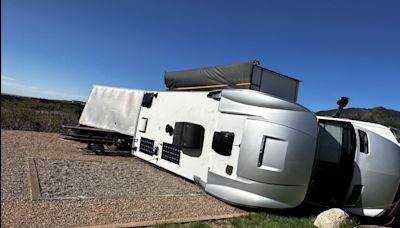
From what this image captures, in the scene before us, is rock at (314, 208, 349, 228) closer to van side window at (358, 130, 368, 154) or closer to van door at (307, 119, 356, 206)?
van door at (307, 119, 356, 206)

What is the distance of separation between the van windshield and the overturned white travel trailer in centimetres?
18

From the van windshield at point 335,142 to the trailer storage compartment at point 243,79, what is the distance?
65.6 inches

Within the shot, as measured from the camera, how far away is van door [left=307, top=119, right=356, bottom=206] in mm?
5777

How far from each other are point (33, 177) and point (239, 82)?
4566mm

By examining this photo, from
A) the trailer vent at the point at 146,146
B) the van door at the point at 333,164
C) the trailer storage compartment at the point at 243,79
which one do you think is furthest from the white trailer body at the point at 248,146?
the trailer vent at the point at 146,146

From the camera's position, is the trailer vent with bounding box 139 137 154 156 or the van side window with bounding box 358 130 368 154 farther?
the trailer vent with bounding box 139 137 154 156

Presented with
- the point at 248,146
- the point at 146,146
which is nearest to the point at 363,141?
the point at 248,146

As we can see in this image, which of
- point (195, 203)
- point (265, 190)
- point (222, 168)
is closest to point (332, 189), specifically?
point (265, 190)

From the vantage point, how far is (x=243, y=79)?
23.1 feet

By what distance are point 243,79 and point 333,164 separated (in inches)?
101

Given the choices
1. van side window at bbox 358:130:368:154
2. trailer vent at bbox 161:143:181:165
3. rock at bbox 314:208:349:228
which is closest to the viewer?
rock at bbox 314:208:349:228

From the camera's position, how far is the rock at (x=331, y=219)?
4.84m

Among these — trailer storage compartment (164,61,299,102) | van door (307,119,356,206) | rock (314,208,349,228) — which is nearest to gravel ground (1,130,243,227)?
rock (314,208,349,228)

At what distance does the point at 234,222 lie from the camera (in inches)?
187
